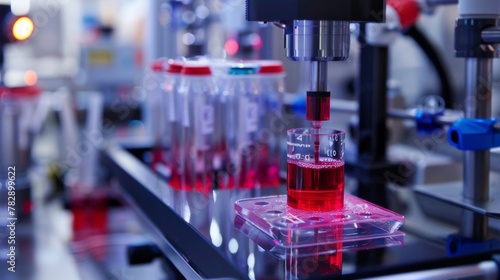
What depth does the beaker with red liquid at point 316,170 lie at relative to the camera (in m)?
0.72

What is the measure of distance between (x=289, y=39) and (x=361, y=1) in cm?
10

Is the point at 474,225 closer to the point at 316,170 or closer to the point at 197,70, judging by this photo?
the point at 316,170

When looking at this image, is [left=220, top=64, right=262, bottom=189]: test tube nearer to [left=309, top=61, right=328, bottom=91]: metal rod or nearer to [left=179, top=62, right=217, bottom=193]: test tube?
[left=179, top=62, right=217, bottom=193]: test tube

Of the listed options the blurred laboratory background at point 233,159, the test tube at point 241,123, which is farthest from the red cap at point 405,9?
the test tube at point 241,123

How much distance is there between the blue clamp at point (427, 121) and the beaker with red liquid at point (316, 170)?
34 centimetres

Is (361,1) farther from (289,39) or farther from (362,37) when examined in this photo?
(362,37)

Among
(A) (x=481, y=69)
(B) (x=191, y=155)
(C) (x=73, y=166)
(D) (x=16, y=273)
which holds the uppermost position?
(A) (x=481, y=69)

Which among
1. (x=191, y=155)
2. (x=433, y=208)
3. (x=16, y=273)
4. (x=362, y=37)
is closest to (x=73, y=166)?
(x=16, y=273)

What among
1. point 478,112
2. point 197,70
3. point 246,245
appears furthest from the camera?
point 197,70

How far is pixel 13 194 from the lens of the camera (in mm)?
1481

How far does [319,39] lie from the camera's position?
0.69 meters

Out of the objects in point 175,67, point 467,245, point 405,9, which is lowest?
point 467,245

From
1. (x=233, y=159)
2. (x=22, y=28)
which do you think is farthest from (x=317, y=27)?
(x=22, y=28)

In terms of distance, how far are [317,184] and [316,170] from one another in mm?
18
